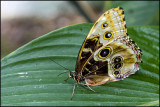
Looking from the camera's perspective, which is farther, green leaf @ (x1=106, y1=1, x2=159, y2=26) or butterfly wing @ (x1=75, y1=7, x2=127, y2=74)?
green leaf @ (x1=106, y1=1, x2=159, y2=26)

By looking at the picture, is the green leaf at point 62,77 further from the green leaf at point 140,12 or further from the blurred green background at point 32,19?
the blurred green background at point 32,19

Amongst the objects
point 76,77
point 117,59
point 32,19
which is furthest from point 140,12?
point 32,19

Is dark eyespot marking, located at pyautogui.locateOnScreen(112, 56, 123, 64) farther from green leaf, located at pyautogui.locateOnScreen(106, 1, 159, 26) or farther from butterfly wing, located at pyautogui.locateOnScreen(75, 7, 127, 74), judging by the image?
green leaf, located at pyautogui.locateOnScreen(106, 1, 159, 26)

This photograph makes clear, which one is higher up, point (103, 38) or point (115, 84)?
point (103, 38)

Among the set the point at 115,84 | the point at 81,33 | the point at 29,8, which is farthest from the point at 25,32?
the point at 115,84

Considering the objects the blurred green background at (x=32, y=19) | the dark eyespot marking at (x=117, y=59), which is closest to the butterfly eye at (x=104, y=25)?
the dark eyespot marking at (x=117, y=59)

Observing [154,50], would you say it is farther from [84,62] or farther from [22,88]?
[22,88]

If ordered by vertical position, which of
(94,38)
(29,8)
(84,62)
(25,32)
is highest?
(29,8)

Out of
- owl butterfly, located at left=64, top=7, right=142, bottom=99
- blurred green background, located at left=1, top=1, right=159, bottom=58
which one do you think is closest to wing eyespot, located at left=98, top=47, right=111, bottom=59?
owl butterfly, located at left=64, top=7, right=142, bottom=99
